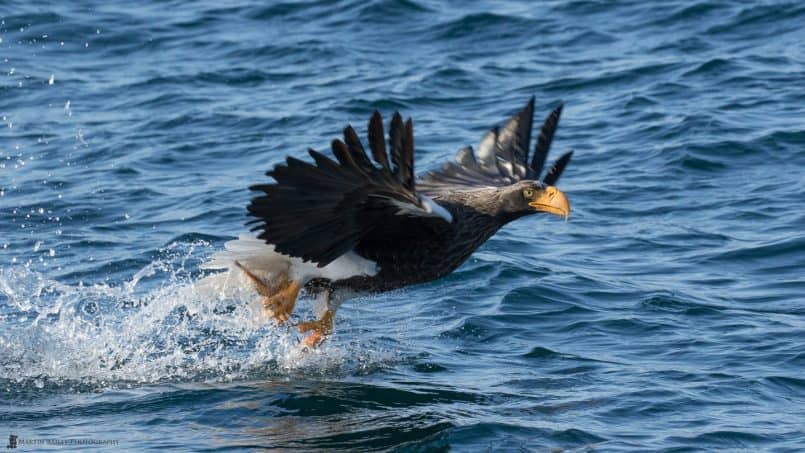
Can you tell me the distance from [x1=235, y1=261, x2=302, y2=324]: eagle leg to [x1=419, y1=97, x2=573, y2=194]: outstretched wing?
3.43 feet

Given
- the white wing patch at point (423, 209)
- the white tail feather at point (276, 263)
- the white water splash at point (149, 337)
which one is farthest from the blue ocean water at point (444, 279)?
the white wing patch at point (423, 209)

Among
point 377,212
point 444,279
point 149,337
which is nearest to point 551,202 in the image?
point 377,212

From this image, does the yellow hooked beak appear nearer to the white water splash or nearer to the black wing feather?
the black wing feather

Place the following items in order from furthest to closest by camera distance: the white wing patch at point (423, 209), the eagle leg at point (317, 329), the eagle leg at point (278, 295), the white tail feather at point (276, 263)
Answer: the eagle leg at point (317, 329), the eagle leg at point (278, 295), the white tail feather at point (276, 263), the white wing patch at point (423, 209)

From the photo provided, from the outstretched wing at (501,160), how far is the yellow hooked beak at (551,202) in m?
0.86

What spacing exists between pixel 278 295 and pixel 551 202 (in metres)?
1.63

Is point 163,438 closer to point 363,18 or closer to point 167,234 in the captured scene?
point 167,234

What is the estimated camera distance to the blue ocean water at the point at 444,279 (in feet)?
23.1

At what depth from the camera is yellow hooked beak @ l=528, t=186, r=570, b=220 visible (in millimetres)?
7325

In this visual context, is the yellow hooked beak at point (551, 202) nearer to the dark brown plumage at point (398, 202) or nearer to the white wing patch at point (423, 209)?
the dark brown plumage at point (398, 202)

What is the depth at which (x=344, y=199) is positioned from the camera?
6.61m

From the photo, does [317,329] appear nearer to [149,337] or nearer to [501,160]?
[149,337]

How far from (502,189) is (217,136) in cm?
542

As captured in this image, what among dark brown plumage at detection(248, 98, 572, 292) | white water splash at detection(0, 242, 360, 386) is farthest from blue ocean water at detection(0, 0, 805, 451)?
dark brown plumage at detection(248, 98, 572, 292)
